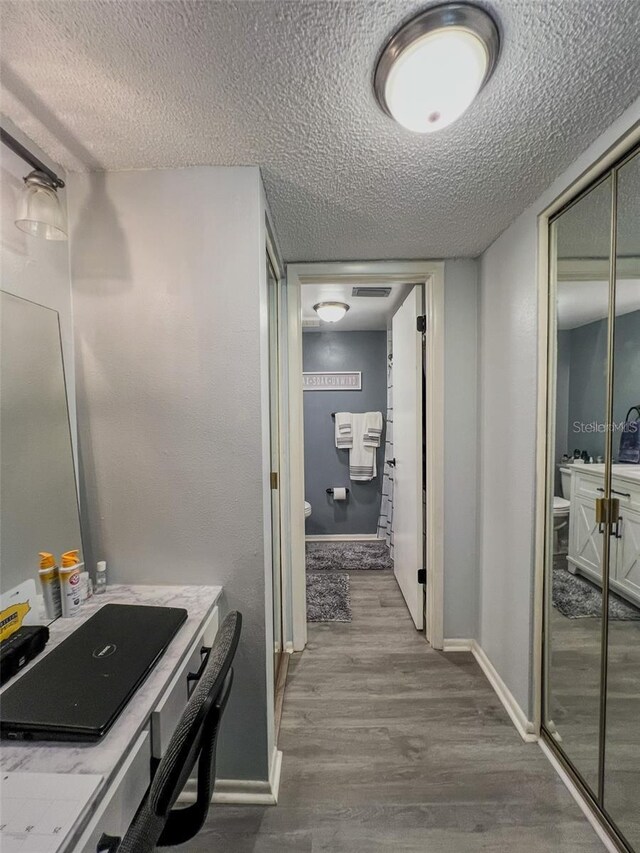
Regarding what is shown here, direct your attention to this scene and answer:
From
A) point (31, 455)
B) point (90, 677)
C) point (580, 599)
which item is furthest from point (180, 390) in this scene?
point (580, 599)

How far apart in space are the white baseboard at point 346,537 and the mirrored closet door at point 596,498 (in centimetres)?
Result: 257

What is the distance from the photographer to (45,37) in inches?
32.2

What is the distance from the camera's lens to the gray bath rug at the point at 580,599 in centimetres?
116

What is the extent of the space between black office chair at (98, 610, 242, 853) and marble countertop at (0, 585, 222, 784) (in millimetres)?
94

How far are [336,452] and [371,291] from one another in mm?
1909

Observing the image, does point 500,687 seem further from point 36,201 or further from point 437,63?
point 36,201

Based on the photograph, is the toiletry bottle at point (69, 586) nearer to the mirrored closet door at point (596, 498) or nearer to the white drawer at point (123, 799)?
the white drawer at point (123, 799)

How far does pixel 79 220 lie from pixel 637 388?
6.55 ft

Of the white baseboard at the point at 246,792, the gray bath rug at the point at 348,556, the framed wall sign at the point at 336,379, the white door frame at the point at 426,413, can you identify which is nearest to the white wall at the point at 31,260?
the white door frame at the point at 426,413

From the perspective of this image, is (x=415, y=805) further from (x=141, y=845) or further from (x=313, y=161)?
(x=313, y=161)

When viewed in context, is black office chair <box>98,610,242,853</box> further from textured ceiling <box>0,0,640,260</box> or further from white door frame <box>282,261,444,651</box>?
textured ceiling <box>0,0,640,260</box>

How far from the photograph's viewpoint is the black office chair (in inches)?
25.0

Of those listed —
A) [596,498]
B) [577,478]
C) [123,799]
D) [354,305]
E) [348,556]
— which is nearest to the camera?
[123,799]

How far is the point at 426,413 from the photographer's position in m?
2.19
